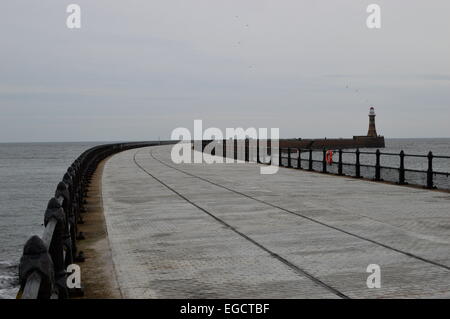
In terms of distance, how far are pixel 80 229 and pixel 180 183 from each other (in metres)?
10.4

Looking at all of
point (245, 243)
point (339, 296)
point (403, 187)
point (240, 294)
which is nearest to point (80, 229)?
point (245, 243)

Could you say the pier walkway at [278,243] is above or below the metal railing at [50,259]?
below

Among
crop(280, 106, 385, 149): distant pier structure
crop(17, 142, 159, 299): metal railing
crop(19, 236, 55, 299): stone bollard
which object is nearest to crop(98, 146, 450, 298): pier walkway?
crop(17, 142, 159, 299): metal railing

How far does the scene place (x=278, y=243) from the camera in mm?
9430

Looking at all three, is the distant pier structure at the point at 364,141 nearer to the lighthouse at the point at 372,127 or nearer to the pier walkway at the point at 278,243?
the lighthouse at the point at 372,127

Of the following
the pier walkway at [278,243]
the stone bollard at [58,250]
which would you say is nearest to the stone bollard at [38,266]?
the stone bollard at [58,250]

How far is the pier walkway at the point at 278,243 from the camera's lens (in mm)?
6812

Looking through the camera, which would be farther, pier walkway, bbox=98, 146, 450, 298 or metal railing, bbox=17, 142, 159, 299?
pier walkway, bbox=98, 146, 450, 298

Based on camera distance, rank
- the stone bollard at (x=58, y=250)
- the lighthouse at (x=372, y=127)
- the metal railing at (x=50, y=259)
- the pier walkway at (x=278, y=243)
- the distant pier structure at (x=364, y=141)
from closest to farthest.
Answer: the metal railing at (x=50, y=259), the stone bollard at (x=58, y=250), the pier walkway at (x=278, y=243), the distant pier structure at (x=364, y=141), the lighthouse at (x=372, y=127)

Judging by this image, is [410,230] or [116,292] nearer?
[116,292]

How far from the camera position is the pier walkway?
6.81 meters

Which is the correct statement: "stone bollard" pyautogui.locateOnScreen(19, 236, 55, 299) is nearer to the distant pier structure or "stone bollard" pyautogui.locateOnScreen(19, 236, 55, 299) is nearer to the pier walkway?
the pier walkway
